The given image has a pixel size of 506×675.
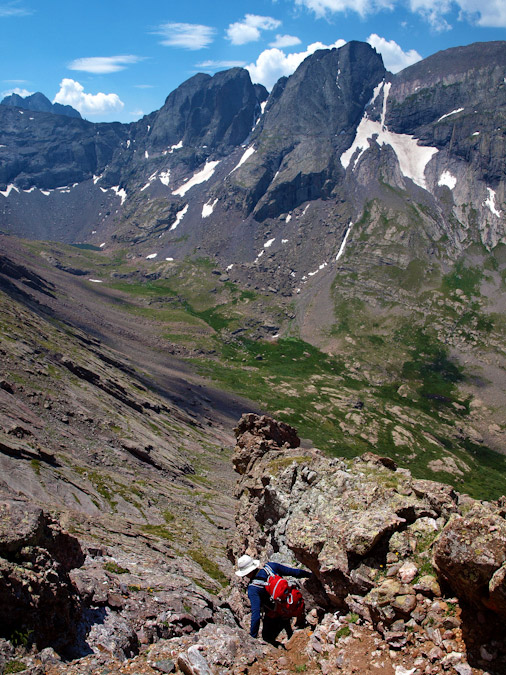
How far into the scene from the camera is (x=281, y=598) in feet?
51.0

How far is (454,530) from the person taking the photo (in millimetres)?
12375

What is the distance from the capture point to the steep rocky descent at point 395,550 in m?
11.4

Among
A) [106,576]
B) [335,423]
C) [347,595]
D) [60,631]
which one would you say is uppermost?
[347,595]

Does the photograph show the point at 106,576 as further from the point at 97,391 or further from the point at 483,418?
the point at 483,418

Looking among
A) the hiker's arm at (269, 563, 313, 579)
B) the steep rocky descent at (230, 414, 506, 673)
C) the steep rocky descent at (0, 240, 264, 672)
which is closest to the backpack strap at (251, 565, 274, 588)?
the hiker's arm at (269, 563, 313, 579)

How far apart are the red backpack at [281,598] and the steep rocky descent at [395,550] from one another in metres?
1.47

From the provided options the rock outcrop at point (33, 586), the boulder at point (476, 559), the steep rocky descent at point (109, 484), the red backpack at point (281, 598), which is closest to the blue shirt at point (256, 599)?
the red backpack at point (281, 598)

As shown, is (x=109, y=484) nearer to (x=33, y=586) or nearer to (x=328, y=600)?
(x=33, y=586)

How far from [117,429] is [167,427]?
2436cm

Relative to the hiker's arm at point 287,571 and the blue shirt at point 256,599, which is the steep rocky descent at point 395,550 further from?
the blue shirt at point 256,599

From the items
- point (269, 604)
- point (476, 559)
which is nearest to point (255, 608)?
point (269, 604)

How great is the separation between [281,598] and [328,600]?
8.09ft

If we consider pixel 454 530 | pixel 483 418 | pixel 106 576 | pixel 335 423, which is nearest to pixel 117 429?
pixel 106 576

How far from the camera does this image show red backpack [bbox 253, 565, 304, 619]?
15.6m
